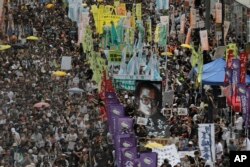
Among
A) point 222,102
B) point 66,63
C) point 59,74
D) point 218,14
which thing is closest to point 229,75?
point 222,102

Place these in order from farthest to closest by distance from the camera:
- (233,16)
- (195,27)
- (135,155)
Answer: (233,16) < (195,27) < (135,155)

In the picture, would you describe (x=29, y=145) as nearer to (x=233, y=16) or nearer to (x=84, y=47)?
(x=84, y=47)

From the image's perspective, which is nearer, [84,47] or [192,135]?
[192,135]

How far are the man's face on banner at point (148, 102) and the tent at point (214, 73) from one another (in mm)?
4462

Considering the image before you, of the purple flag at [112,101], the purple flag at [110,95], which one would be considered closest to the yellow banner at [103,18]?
the purple flag at [110,95]

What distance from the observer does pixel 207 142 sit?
17.5m

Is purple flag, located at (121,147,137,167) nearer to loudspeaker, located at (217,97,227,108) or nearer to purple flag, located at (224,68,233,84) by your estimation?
purple flag, located at (224,68,233,84)

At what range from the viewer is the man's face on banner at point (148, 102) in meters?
20.0

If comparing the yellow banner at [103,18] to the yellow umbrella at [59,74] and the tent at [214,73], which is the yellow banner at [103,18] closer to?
the yellow umbrella at [59,74]

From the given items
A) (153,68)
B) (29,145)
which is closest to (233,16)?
(153,68)

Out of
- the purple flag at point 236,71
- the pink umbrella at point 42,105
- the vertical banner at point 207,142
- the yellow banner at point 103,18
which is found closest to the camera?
the vertical banner at point 207,142

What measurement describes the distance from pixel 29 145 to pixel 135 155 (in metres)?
4.71

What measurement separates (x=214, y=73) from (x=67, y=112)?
177 inches

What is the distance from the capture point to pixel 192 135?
20.5 metres
